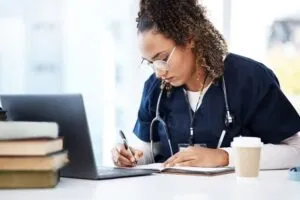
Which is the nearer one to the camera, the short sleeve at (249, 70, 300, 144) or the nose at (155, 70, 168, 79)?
the short sleeve at (249, 70, 300, 144)

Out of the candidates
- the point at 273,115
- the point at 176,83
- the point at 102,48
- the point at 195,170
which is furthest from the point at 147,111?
the point at 102,48

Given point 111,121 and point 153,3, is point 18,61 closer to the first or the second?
point 111,121

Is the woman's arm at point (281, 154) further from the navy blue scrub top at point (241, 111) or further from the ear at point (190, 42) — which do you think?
the ear at point (190, 42)

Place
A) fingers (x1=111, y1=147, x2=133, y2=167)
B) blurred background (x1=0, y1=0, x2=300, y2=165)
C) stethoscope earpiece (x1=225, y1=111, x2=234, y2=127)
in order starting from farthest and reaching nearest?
blurred background (x1=0, y1=0, x2=300, y2=165)
stethoscope earpiece (x1=225, y1=111, x2=234, y2=127)
fingers (x1=111, y1=147, x2=133, y2=167)

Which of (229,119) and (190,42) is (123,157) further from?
(190,42)

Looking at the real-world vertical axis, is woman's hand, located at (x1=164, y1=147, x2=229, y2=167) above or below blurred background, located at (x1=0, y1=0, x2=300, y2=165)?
below

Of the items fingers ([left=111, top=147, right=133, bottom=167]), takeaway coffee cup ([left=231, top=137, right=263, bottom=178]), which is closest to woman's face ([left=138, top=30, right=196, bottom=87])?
fingers ([left=111, top=147, right=133, bottom=167])

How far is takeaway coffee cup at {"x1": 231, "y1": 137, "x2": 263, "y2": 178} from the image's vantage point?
1.47 metres

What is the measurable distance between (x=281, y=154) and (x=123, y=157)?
0.53 metres

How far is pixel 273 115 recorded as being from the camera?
6.34ft

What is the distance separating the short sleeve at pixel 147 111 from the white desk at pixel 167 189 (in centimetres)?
67

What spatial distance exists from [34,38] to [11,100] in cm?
136

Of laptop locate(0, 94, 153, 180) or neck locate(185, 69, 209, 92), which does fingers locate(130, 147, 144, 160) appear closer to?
neck locate(185, 69, 209, 92)

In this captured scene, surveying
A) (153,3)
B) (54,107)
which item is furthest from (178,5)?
(54,107)
